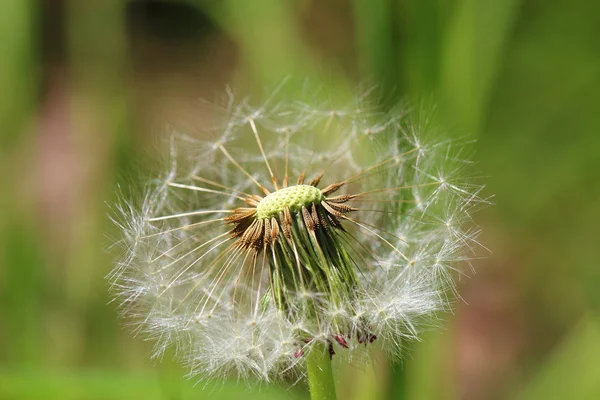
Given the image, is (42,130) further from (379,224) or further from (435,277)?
(435,277)

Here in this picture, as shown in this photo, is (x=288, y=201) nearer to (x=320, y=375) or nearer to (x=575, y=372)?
(x=320, y=375)

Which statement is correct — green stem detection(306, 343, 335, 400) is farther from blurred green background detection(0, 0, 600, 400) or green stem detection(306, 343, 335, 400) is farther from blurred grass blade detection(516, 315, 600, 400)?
blurred grass blade detection(516, 315, 600, 400)

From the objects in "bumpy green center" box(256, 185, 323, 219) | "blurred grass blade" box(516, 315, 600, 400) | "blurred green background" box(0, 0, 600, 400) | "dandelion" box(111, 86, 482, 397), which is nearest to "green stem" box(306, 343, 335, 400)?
"dandelion" box(111, 86, 482, 397)

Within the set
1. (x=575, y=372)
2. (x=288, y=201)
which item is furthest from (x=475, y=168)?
(x=288, y=201)

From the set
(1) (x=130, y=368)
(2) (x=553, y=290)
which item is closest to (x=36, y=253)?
(1) (x=130, y=368)

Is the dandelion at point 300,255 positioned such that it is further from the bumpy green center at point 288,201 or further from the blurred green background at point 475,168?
the blurred green background at point 475,168

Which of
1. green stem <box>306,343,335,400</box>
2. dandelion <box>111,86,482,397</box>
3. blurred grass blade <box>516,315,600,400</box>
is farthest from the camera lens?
blurred grass blade <box>516,315,600,400</box>

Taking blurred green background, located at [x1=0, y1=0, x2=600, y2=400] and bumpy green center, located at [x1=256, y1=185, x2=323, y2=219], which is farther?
blurred green background, located at [x1=0, y1=0, x2=600, y2=400]

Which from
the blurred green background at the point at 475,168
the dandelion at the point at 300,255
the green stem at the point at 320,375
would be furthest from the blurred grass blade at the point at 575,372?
the green stem at the point at 320,375
